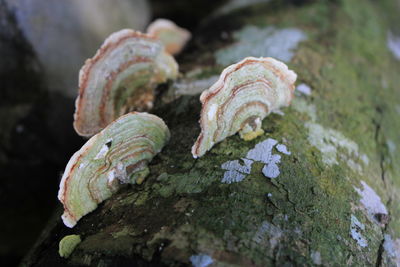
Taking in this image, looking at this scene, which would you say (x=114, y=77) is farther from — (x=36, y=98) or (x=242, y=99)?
(x=36, y=98)

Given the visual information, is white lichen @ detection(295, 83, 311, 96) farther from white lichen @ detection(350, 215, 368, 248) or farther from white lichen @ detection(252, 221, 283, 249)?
white lichen @ detection(252, 221, 283, 249)

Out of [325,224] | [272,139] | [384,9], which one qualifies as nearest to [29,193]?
[272,139]

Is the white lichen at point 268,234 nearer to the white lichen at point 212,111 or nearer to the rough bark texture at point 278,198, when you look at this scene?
the rough bark texture at point 278,198

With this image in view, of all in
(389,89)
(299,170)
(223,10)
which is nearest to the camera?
(299,170)

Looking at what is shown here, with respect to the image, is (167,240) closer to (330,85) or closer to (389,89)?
(330,85)

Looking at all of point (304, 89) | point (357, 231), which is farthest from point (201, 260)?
point (304, 89)

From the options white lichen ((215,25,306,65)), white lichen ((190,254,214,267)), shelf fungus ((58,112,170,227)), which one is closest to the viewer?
white lichen ((190,254,214,267))

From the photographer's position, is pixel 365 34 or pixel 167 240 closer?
pixel 167 240

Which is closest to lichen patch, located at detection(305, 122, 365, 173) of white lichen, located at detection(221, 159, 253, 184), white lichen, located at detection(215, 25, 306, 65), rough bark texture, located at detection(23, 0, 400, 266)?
rough bark texture, located at detection(23, 0, 400, 266)
